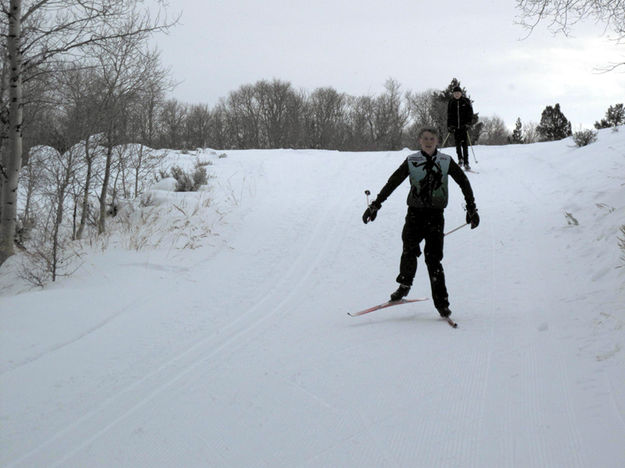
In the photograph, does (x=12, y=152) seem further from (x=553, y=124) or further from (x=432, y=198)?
(x=553, y=124)

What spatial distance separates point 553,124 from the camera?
44406mm

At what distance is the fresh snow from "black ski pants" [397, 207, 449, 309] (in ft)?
1.10

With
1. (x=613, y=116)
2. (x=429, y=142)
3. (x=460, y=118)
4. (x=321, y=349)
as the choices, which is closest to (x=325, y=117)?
(x=613, y=116)

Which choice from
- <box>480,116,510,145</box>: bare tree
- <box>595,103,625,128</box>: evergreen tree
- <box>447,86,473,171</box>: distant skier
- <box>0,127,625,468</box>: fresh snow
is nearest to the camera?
<box>0,127,625,468</box>: fresh snow

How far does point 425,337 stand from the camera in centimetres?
427

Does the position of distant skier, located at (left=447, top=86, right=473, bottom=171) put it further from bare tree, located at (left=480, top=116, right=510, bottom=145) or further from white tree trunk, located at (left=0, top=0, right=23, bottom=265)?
bare tree, located at (left=480, top=116, right=510, bottom=145)

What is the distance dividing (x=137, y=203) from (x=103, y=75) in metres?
3.10

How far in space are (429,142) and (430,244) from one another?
108 cm

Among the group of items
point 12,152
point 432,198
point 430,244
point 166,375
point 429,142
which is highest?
point 12,152

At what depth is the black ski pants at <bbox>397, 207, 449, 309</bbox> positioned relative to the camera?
476 cm

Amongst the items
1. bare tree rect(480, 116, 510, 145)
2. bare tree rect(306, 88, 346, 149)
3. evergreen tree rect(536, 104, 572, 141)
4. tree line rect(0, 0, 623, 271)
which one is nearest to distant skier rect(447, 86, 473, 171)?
tree line rect(0, 0, 623, 271)

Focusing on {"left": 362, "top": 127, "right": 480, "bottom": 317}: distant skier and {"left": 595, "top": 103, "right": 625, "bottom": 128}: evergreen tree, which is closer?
{"left": 362, "top": 127, "right": 480, "bottom": 317}: distant skier

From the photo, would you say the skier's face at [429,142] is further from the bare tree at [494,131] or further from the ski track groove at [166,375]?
the bare tree at [494,131]

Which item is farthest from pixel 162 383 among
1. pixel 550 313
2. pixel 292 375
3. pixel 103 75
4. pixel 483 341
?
pixel 103 75
